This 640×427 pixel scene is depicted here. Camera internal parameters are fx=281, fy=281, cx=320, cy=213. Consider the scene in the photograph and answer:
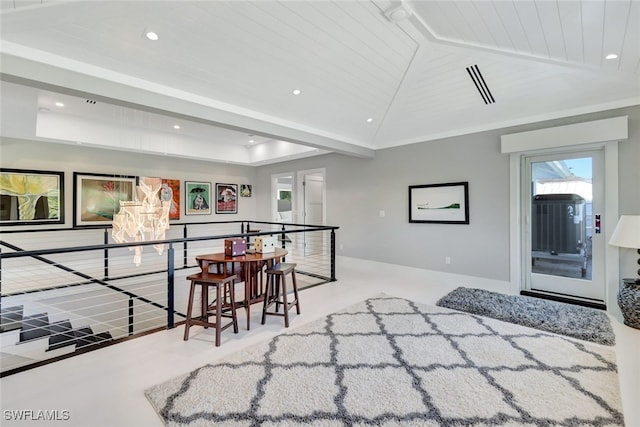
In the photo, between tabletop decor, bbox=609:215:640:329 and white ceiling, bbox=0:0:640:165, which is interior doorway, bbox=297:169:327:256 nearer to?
white ceiling, bbox=0:0:640:165

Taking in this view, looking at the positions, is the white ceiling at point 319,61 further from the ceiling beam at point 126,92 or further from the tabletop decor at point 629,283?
the tabletop decor at point 629,283

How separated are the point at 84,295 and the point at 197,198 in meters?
3.11

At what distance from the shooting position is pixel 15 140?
4.88m

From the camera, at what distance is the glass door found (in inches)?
137

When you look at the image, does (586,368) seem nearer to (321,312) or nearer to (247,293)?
(321,312)

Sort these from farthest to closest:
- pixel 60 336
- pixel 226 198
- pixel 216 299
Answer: pixel 226 198, pixel 60 336, pixel 216 299

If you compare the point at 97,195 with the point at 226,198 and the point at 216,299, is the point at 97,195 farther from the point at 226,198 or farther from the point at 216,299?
the point at 216,299

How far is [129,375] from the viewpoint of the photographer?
2049 millimetres

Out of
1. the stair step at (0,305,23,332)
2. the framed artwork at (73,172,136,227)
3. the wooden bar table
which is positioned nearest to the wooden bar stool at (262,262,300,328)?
the wooden bar table

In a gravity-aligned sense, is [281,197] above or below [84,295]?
above

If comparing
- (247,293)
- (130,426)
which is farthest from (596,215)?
(130,426)

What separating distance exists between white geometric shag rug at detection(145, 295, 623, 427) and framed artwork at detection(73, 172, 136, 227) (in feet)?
16.8

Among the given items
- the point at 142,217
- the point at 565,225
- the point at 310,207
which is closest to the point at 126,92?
the point at 142,217

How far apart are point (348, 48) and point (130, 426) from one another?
3.62 m
